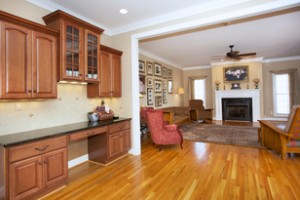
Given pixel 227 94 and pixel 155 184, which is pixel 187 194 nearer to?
pixel 155 184

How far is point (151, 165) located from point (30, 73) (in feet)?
8.01

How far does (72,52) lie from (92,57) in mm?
392

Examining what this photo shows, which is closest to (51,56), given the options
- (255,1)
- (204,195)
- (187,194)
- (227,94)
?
(187,194)

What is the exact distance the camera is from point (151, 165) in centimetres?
311

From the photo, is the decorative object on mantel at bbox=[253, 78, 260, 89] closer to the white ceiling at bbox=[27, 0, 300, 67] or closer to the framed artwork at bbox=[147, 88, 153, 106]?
the white ceiling at bbox=[27, 0, 300, 67]

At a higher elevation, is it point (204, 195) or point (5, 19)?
point (5, 19)

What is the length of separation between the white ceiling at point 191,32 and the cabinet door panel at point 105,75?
81cm

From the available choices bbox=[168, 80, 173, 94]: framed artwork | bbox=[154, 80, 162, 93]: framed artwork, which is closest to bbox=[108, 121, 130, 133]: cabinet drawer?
bbox=[154, 80, 162, 93]: framed artwork

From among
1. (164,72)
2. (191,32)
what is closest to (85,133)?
(191,32)

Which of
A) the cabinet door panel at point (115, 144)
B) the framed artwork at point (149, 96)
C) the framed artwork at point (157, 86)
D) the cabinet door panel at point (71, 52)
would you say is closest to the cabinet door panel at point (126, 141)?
the cabinet door panel at point (115, 144)

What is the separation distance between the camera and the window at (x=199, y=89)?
357 inches

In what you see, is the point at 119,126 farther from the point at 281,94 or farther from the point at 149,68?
the point at 281,94

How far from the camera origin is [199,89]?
9.16 meters

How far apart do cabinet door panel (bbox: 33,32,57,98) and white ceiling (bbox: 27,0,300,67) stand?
787mm
